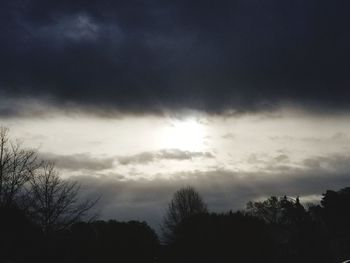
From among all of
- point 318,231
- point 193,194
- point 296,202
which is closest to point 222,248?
point 318,231

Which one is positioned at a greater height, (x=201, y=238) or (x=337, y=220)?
(x=337, y=220)

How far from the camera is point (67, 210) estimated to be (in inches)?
1025

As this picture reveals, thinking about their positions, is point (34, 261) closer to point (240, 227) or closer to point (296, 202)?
point (240, 227)

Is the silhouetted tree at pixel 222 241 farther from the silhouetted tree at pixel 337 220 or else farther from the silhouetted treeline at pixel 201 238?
the silhouetted tree at pixel 337 220

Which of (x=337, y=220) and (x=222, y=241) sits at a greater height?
(x=337, y=220)

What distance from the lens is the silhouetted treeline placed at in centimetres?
2245

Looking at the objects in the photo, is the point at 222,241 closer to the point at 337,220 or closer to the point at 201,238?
the point at 201,238

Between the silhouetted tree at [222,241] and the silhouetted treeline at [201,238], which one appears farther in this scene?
the silhouetted tree at [222,241]

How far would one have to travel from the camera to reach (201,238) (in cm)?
6656

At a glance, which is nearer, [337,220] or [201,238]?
[201,238]

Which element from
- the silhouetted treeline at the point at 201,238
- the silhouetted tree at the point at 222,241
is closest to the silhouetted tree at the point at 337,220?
the silhouetted treeline at the point at 201,238

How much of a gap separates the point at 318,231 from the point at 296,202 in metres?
18.2

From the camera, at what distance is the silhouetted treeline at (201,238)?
2245cm

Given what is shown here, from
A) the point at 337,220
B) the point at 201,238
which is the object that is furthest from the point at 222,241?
the point at 337,220
